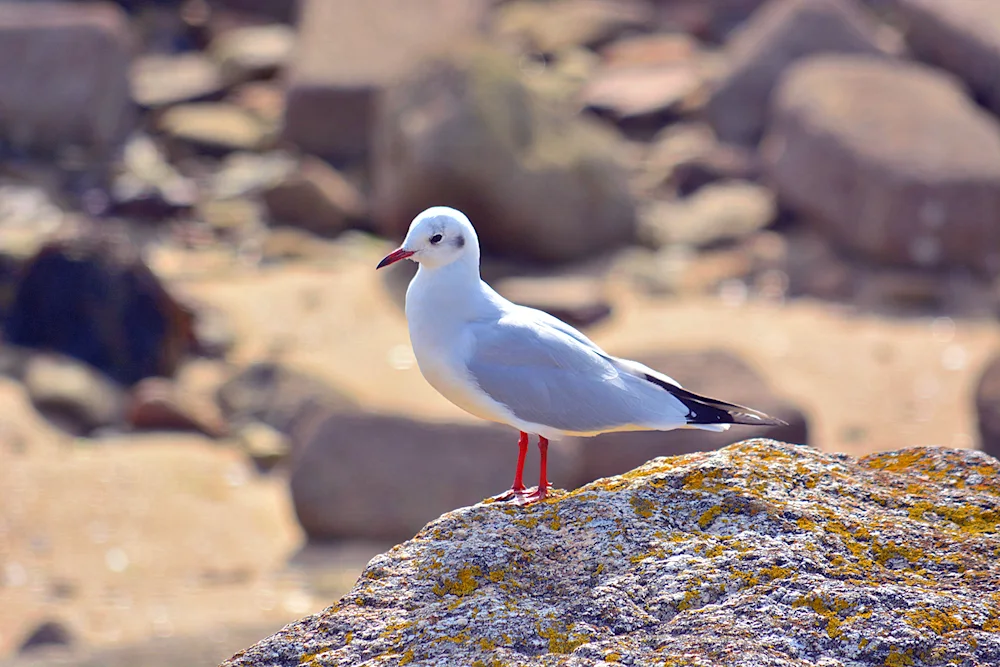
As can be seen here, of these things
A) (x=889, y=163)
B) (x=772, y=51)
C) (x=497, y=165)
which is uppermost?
(x=772, y=51)

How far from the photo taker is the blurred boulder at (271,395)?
9383mm

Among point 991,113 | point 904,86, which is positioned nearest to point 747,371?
point 904,86

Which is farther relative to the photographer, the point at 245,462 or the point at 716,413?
the point at 245,462

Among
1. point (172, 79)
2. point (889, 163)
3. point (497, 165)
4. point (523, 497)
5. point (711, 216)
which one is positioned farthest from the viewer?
point (172, 79)

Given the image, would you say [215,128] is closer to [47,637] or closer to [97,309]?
[97,309]

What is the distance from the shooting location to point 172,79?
16844 millimetres

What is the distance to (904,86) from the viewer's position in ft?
43.2

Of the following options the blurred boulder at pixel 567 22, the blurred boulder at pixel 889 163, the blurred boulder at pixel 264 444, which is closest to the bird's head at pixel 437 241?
the blurred boulder at pixel 264 444

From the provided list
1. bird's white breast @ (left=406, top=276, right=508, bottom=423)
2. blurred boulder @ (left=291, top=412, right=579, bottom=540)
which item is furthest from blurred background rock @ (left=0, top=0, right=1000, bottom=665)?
bird's white breast @ (left=406, top=276, right=508, bottom=423)

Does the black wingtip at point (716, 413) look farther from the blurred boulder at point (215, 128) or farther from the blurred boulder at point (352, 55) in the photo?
the blurred boulder at point (215, 128)

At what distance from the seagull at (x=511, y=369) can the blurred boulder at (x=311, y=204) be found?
30.7 feet

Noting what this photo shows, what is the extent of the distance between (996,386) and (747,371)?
1.58 m

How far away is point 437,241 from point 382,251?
8.84 m

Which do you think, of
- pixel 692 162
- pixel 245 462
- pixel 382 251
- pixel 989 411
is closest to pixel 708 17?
pixel 692 162
